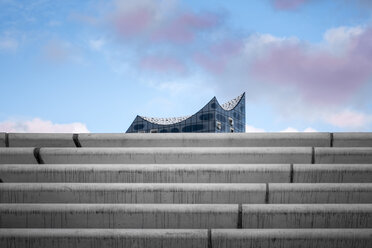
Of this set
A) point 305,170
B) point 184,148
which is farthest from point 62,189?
point 305,170

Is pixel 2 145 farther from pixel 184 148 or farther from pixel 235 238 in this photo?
pixel 235 238

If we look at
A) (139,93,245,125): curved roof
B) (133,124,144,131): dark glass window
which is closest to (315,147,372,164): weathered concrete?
(139,93,245,125): curved roof

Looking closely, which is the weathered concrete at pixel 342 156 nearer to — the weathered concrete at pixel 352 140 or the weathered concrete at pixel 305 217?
the weathered concrete at pixel 352 140

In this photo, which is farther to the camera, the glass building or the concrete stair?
the glass building

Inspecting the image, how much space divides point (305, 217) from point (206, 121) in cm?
6880

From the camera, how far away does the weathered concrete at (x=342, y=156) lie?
6461 millimetres

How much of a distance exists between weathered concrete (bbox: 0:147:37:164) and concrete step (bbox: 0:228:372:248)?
6.01ft

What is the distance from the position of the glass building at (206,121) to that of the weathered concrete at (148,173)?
66.4m

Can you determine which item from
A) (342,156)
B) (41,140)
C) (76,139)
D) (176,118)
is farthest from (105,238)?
(176,118)

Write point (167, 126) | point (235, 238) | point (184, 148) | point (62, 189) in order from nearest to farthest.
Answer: point (235, 238) → point (62, 189) → point (184, 148) → point (167, 126)

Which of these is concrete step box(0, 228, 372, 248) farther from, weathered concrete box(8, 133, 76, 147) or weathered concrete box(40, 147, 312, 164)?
weathered concrete box(8, 133, 76, 147)

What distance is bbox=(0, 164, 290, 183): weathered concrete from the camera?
6.06 metres

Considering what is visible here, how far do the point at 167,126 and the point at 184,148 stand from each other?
232ft

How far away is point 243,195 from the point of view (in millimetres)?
5656
